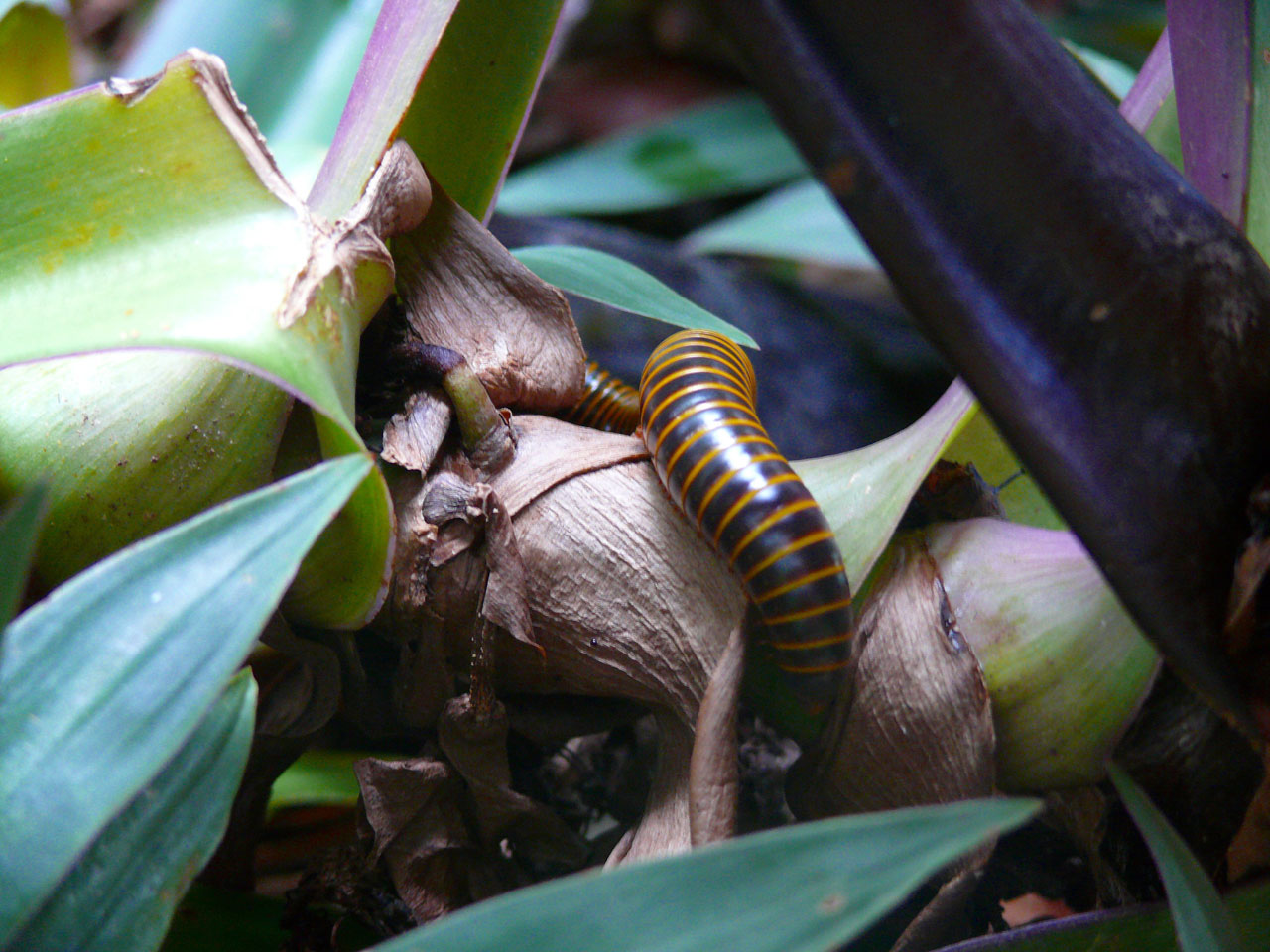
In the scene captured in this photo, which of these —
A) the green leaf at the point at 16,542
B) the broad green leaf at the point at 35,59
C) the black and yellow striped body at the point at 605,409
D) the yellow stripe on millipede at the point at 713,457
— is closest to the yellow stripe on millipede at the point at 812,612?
the yellow stripe on millipede at the point at 713,457

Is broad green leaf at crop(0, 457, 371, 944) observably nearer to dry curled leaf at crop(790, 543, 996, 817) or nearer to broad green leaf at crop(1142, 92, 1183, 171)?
dry curled leaf at crop(790, 543, 996, 817)

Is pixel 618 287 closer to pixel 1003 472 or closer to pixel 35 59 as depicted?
pixel 1003 472

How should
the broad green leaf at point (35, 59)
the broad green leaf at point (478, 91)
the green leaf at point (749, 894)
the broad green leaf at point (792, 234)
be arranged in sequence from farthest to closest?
the broad green leaf at point (792, 234) → the broad green leaf at point (35, 59) → the broad green leaf at point (478, 91) → the green leaf at point (749, 894)

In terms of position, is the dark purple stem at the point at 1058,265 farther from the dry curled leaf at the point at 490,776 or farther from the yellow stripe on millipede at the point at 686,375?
the dry curled leaf at the point at 490,776

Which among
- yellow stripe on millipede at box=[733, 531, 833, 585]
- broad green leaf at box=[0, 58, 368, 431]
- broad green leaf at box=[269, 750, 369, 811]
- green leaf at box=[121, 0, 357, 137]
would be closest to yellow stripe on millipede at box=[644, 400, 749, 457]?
yellow stripe on millipede at box=[733, 531, 833, 585]

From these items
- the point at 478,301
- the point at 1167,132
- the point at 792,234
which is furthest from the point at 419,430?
the point at 792,234

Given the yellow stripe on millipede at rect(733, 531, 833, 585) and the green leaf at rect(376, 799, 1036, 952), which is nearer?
the green leaf at rect(376, 799, 1036, 952)
